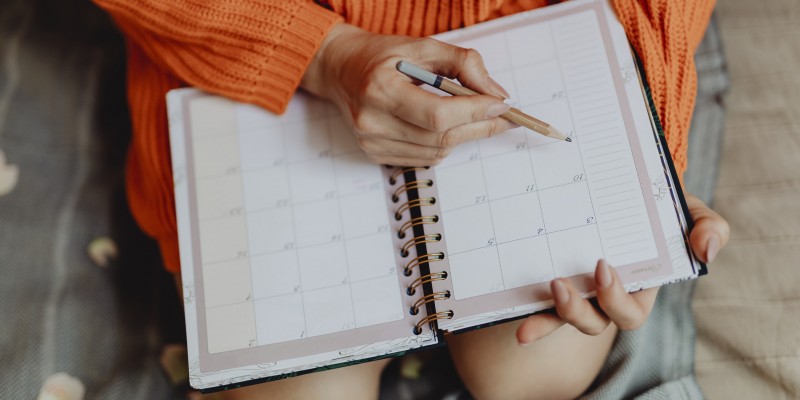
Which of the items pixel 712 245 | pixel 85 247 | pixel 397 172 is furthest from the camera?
pixel 85 247

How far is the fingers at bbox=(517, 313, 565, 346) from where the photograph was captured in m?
0.60

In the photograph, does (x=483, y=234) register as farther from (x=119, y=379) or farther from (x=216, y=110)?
(x=119, y=379)

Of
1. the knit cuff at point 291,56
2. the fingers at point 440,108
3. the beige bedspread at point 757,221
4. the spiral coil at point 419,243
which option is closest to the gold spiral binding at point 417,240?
the spiral coil at point 419,243

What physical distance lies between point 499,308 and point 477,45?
275mm

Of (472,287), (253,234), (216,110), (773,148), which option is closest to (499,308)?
(472,287)

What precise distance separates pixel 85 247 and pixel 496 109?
2.10ft

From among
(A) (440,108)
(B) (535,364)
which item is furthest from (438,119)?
(B) (535,364)

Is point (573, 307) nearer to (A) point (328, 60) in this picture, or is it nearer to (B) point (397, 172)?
(B) point (397, 172)

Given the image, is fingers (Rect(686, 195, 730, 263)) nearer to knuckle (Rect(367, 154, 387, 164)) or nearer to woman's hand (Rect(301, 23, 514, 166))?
woman's hand (Rect(301, 23, 514, 166))

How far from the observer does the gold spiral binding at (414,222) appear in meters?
0.62

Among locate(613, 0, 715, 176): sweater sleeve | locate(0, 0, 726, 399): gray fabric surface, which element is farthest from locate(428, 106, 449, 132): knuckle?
locate(0, 0, 726, 399): gray fabric surface

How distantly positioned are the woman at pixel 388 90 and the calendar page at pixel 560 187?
26mm

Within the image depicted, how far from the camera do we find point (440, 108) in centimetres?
55

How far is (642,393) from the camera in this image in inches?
29.7
